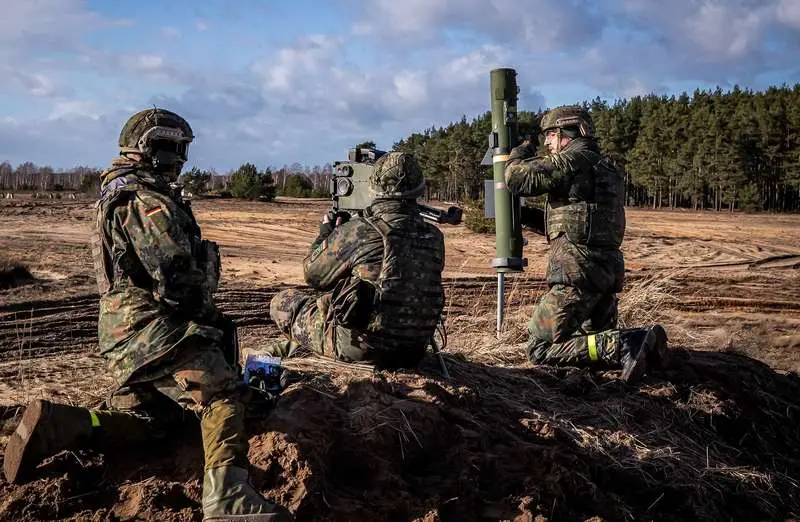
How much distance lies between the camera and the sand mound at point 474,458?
3.59 m

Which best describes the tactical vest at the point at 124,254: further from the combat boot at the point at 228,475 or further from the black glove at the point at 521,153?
the black glove at the point at 521,153

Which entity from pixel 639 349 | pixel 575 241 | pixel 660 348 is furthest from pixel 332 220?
pixel 660 348

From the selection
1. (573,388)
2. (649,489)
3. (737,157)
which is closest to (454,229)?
(573,388)

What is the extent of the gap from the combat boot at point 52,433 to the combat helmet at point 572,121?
4211 mm

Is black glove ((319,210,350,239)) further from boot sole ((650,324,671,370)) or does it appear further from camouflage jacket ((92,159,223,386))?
boot sole ((650,324,671,370))

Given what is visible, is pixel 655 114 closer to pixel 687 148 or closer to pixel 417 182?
pixel 687 148

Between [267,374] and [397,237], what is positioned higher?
[397,237]

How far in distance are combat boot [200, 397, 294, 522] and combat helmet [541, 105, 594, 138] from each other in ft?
13.0

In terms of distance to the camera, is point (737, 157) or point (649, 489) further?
point (737, 157)

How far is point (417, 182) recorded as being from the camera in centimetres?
518

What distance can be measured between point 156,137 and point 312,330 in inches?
77.5

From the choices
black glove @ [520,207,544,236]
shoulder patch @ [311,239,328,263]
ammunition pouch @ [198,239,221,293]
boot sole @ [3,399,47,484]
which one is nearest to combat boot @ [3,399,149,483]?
boot sole @ [3,399,47,484]

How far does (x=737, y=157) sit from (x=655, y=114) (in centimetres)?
924

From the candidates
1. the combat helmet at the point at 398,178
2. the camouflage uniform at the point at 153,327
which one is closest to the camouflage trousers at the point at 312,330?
the combat helmet at the point at 398,178
